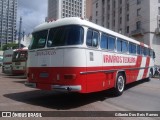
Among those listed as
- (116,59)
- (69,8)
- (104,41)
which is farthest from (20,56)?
(69,8)

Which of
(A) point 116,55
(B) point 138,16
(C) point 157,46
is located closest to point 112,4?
(B) point 138,16

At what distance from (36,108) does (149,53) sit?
502 inches

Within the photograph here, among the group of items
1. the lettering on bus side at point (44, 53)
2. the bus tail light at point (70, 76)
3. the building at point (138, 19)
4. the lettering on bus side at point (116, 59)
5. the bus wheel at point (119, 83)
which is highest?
the building at point (138, 19)

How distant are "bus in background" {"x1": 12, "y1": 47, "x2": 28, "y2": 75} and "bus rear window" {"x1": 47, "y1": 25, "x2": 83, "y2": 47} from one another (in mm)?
11586

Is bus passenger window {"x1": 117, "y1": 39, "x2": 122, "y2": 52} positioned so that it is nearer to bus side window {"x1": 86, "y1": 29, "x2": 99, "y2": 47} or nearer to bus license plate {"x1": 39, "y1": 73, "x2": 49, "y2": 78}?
bus side window {"x1": 86, "y1": 29, "x2": 99, "y2": 47}

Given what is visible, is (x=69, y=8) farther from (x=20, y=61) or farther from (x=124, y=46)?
(x=124, y=46)

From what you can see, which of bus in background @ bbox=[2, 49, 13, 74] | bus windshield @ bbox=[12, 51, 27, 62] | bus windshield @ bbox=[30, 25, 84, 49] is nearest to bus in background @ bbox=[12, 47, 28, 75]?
bus windshield @ bbox=[12, 51, 27, 62]

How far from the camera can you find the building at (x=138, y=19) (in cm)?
5350

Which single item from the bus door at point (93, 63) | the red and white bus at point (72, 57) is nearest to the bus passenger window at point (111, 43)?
the red and white bus at point (72, 57)

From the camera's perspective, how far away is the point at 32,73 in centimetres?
995

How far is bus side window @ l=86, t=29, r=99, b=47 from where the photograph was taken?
9070mm

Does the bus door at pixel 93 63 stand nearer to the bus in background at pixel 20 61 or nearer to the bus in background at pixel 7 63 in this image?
the bus in background at pixel 20 61

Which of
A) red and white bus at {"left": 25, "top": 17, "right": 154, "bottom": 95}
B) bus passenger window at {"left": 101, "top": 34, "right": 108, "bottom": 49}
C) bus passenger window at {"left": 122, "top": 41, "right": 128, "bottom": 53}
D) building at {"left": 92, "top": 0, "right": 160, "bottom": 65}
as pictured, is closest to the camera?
red and white bus at {"left": 25, "top": 17, "right": 154, "bottom": 95}

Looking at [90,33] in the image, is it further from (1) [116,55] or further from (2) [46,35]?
(1) [116,55]
